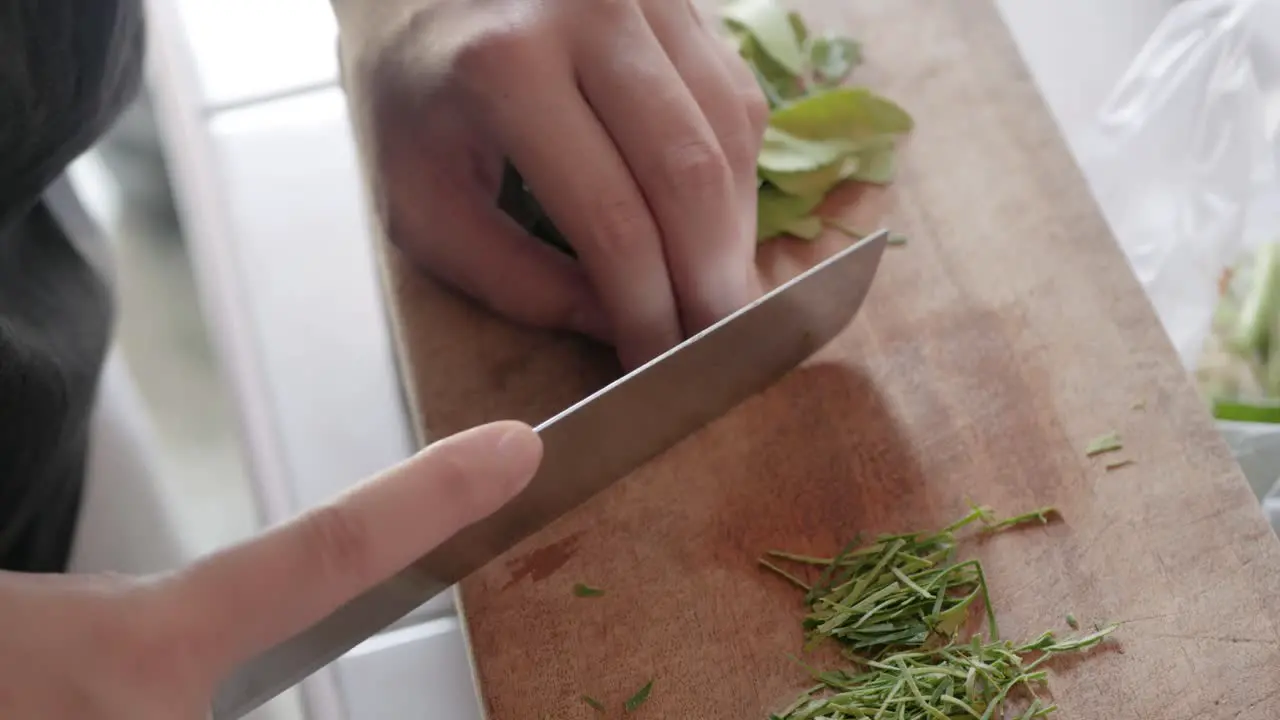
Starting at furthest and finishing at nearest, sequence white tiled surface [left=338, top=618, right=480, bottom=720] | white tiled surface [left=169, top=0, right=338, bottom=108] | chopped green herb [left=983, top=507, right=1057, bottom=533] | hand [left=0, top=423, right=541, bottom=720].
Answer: white tiled surface [left=169, top=0, right=338, bottom=108] < white tiled surface [left=338, top=618, right=480, bottom=720] < chopped green herb [left=983, top=507, right=1057, bottom=533] < hand [left=0, top=423, right=541, bottom=720]

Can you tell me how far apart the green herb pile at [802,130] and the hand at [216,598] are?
1.22 ft

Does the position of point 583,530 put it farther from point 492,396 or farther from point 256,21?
point 256,21

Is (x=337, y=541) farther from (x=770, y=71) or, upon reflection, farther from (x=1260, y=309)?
(x=1260, y=309)

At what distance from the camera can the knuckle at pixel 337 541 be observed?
662 millimetres

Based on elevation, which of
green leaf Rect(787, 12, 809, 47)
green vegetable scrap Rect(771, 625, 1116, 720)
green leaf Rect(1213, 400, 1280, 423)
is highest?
green leaf Rect(787, 12, 809, 47)

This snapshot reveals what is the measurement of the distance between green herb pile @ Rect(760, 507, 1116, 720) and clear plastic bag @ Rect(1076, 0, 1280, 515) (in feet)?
1.57

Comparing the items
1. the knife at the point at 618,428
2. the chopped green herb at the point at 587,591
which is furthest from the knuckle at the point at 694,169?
the chopped green herb at the point at 587,591

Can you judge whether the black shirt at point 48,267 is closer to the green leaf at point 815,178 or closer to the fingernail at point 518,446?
the fingernail at point 518,446

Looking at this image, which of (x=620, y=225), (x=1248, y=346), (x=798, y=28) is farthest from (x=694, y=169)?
(x=1248, y=346)

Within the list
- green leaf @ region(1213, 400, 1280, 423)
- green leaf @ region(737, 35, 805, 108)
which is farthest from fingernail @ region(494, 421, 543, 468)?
green leaf @ region(1213, 400, 1280, 423)

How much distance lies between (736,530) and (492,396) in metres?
0.25

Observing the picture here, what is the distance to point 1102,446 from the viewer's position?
3.21 ft

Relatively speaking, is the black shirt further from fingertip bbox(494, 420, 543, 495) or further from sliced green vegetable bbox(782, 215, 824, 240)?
sliced green vegetable bbox(782, 215, 824, 240)

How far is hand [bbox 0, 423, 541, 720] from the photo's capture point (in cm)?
59
